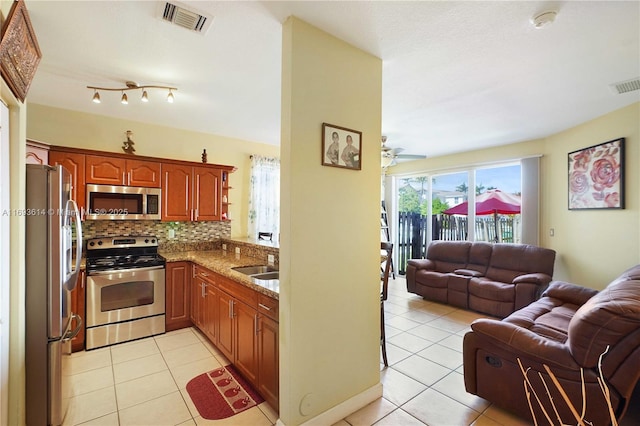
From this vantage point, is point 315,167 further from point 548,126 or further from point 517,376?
point 548,126

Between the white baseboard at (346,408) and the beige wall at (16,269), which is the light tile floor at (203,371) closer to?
the white baseboard at (346,408)

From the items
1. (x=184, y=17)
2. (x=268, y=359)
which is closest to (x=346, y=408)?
(x=268, y=359)

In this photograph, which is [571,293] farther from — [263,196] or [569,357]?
[263,196]

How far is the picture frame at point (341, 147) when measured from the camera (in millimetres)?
2037

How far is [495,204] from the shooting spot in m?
5.27

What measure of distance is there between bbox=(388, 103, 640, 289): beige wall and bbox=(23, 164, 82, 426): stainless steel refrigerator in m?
5.41

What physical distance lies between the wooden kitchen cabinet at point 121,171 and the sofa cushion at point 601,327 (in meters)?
4.23

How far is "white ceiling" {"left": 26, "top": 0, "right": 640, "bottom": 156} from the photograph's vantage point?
1.88m

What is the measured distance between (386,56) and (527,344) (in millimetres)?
2277

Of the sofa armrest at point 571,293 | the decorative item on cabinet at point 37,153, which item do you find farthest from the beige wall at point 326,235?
the decorative item on cabinet at point 37,153

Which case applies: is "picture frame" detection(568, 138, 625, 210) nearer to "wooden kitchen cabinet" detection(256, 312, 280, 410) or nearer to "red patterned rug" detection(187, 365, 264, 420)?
"wooden kitchen cabinet" detection(256, 312, 280, 410)

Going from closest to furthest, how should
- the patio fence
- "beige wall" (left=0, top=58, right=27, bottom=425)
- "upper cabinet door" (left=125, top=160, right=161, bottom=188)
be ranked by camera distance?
1. "beige wall" (left=0, top=58, right=27, bottom=425)
2. "upper cabinet door" (left=125, top=160, right=161, bottom=188)
3. the patio fence

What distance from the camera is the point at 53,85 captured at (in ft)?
9.55

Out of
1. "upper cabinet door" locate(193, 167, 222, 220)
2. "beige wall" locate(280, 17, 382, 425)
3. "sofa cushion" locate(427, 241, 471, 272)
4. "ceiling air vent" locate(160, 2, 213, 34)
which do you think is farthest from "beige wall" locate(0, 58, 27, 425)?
"sofa cushion" locate(427, 241, 471, 272)
